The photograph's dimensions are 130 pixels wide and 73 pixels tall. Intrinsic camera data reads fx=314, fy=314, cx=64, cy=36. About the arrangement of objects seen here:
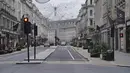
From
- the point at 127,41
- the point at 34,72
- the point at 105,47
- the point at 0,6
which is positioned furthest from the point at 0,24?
the point at 34,72

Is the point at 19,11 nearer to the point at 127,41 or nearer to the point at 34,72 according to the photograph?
the point at 127,41

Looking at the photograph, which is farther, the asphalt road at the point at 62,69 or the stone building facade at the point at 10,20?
the stone building facade at the point at 10,20

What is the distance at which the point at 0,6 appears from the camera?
72.7 meters

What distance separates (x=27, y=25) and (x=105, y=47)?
1035 cm

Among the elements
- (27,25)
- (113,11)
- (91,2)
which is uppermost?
(91,2)

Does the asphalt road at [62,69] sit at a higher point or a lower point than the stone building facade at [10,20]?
lower

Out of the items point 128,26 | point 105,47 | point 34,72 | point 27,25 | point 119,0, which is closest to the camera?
point 34,72

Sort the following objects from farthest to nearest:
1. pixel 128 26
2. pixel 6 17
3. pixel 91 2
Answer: pixel 91 2 → pixel 6 17 → pixel 128 26

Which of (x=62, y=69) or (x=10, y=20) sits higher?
(x=10, y=20)

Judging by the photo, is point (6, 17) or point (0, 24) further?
point (6, 17)

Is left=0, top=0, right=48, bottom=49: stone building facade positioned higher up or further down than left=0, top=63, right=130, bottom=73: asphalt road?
higher up

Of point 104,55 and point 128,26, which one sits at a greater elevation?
point 128,26

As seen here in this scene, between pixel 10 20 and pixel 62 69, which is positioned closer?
pixel 62 69

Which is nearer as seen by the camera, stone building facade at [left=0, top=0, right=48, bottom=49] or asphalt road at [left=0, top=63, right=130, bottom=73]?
asphalt road at [left=0, top=63, right=130, bottom=73]
